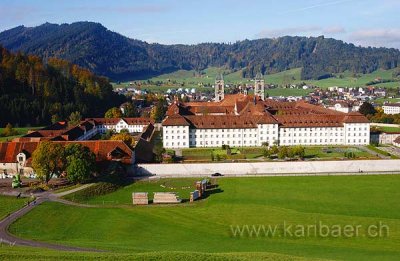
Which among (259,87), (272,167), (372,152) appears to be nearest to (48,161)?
(272,167)

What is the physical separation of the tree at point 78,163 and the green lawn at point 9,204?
5.76m

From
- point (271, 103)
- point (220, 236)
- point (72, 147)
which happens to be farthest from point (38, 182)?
point (271, 103)

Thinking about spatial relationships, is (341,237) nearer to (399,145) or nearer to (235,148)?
(235,148)

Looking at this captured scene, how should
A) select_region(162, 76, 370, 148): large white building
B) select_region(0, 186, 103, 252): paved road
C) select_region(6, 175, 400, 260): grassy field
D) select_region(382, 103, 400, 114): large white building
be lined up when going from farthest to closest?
select_region(382, 103, 400, 114): large white building < select_region(162, 76, 370, 148): large white building < select_region(6, 175, 400, 260): grassy field < select_region(0, 186, 103, 252): paved road

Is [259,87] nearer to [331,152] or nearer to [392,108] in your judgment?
[392,108]

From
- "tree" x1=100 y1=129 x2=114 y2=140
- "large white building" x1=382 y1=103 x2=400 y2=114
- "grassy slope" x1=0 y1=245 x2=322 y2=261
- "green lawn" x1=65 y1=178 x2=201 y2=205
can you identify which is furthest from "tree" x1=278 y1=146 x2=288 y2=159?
"large white building" x1=382 y1=103 x2=400 y2=114

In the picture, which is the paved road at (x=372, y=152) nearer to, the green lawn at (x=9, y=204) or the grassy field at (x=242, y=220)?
the grassy field at (x=242, y=220)

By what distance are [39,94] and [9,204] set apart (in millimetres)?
64615

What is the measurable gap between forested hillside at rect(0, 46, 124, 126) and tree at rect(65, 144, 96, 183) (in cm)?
4615

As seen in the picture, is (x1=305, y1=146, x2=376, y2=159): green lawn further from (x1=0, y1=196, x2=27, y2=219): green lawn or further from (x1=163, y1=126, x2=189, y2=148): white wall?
(x1=0, y1=196, x2=27, y2=219): green lawn

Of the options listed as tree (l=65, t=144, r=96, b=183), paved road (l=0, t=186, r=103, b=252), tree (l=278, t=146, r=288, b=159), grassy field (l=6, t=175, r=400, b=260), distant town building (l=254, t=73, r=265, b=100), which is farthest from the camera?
distant town building (l=254, t=73, r=265, b=100)

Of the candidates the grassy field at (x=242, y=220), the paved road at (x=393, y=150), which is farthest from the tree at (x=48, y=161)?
the paved road at (x=393, y=150)

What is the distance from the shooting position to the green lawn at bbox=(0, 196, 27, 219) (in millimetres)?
35375

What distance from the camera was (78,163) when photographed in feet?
143
